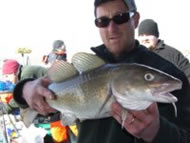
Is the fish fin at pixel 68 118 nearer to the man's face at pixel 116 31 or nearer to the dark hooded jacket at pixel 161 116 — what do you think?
the dark hooded jacket at pixel 161 116

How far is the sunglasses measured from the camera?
102 inches

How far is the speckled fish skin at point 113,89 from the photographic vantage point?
5.61 ft

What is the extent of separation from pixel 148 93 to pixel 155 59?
2.65 feet

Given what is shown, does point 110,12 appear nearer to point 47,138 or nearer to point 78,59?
point 78,59

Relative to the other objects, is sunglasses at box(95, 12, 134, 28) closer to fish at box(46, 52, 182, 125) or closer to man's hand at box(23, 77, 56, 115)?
fish at box(46, 52, 182, 125)

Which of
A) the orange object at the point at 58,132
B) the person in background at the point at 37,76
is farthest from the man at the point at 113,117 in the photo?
the orange object at the point at 58,132

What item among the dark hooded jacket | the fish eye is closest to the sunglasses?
the dark hooded jacket

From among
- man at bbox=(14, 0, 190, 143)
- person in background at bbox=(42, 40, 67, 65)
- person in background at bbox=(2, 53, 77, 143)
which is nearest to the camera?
man at bbox=(14, 0, 190, 143)

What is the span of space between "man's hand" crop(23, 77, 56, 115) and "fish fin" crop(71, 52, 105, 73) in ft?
0.97

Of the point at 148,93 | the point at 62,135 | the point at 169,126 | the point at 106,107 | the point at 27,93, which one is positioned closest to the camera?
the point at 148,93

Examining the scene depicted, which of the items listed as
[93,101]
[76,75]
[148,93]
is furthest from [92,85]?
[148,93]

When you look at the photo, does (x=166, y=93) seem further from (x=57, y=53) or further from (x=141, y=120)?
(x=57, y=53)

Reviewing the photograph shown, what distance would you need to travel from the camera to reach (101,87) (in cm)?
191

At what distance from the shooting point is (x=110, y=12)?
2.64 m
